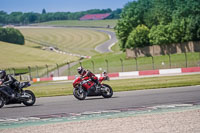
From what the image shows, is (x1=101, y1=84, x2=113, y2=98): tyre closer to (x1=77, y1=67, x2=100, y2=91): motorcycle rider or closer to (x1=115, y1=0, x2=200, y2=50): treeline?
(x1=77, y1=67, x2=100, y2=91): motorcycle rider

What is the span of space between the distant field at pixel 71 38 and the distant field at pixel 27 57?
14142 millimetres

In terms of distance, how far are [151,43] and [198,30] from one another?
11.5 m

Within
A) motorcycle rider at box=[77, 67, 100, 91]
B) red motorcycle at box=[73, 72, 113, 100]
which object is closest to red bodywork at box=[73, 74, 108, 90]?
red motorcycle at box=[73, 72, 113, 100]

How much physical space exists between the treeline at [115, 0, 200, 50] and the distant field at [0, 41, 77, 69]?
1740 centimetres

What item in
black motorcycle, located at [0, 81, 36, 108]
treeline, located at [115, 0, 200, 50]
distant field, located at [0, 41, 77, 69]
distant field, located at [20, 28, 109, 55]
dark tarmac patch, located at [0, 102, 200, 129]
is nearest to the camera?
dark tarmac patch, located at [0, 102, 200, 129]

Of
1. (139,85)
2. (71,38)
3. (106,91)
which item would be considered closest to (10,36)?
(71,38)

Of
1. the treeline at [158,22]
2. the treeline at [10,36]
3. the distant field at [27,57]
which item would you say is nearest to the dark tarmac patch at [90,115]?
the treeline at [158,22]

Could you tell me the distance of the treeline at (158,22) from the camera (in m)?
74.6

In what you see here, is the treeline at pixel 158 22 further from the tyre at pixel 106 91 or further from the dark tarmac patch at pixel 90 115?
the dark tarmac patch at pixel 90 115

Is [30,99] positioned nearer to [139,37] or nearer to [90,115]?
[90,115]

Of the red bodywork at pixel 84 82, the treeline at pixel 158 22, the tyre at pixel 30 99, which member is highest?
the treeline at pixel 158 22

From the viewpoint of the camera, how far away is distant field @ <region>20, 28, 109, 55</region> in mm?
137750

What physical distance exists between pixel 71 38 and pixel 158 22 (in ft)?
256

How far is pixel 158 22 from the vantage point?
87.4 meters
